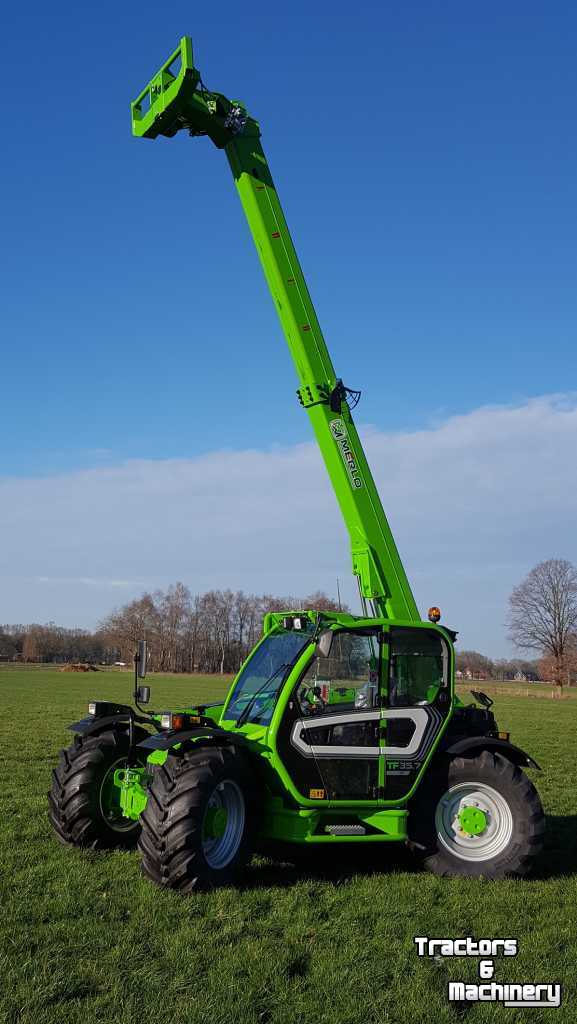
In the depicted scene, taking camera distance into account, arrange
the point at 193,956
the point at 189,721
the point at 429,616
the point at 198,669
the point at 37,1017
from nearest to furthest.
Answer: the point at 37,1017 → the point at 193,956 → the point at 189,721 → the point at 429,616 → the point at 198,669

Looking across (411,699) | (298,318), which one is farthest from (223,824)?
(298,318)

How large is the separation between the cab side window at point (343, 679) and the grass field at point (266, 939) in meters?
1.57

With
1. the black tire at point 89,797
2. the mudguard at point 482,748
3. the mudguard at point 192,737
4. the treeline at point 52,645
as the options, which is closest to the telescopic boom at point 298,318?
the mudguard at point 482,748

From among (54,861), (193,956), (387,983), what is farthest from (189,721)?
(387,983)

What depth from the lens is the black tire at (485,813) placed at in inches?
314

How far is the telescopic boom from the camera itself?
9.23 metres

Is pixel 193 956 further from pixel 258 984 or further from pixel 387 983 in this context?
pixel 387 983

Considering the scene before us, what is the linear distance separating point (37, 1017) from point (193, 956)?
1230 mm

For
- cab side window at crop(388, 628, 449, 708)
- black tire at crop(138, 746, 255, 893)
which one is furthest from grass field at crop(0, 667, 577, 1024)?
cab side window at crop(388, 628, 449, 708)

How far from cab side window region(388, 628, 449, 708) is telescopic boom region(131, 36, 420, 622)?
72 centimetres

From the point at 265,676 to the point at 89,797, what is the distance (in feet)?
6.80

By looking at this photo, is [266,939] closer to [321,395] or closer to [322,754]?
[322,754]

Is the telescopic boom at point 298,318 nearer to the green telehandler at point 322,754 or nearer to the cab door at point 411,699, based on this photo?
the green telehandler at point 322,754

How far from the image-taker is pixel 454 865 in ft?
26.2
